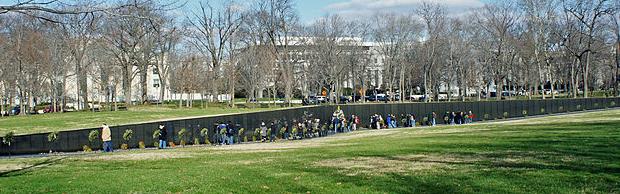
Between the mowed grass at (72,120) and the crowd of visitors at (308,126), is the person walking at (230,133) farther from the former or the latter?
the mowed grass at (72,120)

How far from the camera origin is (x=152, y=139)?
123 feet

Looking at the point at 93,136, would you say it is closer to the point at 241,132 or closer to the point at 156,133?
the point at 156,133

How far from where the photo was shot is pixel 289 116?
1816 inches

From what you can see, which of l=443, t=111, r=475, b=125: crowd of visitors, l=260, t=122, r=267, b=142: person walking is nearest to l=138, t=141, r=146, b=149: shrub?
l=260, t=122, r=267, b=142: person walking

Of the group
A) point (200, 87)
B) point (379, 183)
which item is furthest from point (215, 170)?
point (200, 87)

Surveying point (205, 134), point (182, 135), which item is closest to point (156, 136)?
point (182, 135)

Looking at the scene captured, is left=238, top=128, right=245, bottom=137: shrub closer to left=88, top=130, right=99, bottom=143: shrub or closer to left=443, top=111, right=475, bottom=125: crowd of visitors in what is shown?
left=88, top=130, right=99, bottom=143: shrub

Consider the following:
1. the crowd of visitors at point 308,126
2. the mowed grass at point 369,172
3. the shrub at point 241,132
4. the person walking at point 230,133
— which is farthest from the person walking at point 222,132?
the mowed grass at point 369,172

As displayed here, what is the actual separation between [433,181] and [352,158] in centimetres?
638

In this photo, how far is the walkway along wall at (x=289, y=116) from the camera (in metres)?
33.8

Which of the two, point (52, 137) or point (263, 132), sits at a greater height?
point (52, 137)

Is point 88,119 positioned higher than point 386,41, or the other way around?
point 386,41

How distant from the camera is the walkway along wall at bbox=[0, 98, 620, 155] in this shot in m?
33.8

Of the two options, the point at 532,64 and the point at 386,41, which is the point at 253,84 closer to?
the point at 386,41
